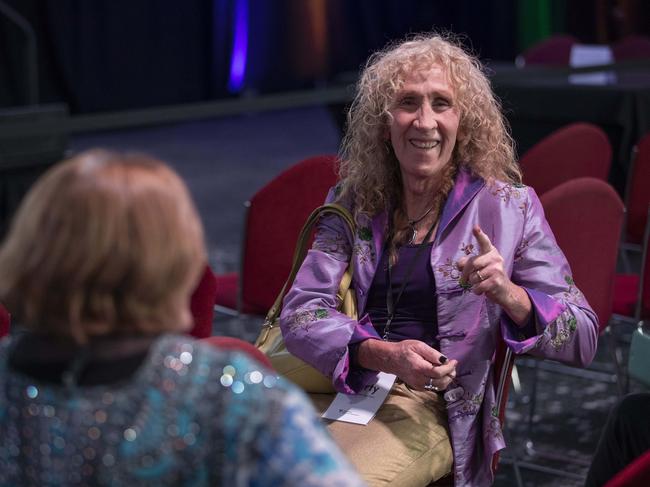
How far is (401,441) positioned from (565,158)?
6.45 ft

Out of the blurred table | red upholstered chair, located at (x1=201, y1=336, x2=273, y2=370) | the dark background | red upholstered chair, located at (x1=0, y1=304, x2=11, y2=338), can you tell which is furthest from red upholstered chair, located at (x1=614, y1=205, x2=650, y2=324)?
the dark background

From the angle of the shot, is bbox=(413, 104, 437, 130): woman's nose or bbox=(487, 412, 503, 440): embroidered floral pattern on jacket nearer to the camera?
bbox=(487, 412, 503, 440): embroidered floral pattern on jacket

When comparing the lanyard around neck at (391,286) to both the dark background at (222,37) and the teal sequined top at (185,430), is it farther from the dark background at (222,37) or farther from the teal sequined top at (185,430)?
the dark background at (222,37)

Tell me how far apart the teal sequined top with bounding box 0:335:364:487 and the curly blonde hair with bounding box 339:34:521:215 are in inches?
50.3

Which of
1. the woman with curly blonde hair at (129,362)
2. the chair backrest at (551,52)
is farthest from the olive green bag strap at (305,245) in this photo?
the chair backrest at (551,52)

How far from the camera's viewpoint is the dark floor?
3.32 m

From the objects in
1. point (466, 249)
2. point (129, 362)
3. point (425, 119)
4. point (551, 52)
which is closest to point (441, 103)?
point (425, 119)

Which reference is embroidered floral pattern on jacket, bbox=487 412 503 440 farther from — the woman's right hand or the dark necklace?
the dark necklace

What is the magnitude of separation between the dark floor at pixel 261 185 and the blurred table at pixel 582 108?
1402mm

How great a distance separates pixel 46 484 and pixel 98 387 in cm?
13

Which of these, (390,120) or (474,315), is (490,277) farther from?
(390,120)

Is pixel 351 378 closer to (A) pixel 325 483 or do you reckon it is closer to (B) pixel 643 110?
(A) pixel 325 483

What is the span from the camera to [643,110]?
5.28m

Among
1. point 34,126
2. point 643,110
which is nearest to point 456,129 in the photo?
point 34,126
